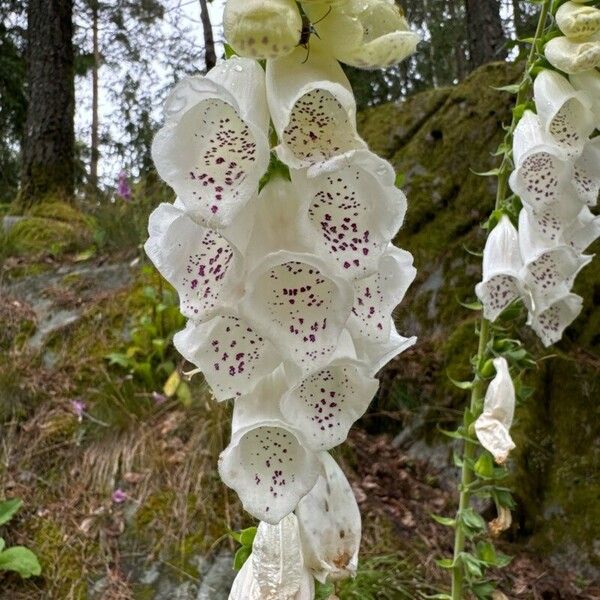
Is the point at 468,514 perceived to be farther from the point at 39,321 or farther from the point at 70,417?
the point at 39,321

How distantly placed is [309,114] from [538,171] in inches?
32.5

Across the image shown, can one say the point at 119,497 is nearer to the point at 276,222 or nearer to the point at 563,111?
the point at 563,111

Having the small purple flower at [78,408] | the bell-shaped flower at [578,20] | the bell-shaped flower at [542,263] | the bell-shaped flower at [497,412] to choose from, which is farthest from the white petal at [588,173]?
the small purple flower at [78,408]

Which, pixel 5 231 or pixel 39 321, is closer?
pixel 39 321

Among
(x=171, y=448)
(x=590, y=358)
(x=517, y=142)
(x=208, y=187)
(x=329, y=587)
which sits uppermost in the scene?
(x=208, y=187)

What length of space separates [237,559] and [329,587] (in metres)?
0.13

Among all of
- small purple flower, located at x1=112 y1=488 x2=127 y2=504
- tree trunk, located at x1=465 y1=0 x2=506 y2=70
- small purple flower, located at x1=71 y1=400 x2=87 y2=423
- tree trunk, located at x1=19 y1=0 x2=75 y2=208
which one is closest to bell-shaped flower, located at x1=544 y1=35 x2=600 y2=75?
small purple flower, located at x1=112 y1=488 x2=127 y2=504

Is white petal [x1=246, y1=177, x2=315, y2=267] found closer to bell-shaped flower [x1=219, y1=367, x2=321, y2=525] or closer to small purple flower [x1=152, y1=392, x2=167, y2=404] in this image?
bell-shaped flower [x1=219, y1=367, x2=321, y2=525]

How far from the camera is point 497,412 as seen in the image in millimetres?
1390

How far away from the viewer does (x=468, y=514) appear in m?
1.38

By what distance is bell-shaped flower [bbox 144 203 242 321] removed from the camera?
2.27ft

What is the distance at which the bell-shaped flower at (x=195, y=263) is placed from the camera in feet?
2.27

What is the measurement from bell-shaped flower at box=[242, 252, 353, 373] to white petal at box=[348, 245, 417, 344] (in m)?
0.07

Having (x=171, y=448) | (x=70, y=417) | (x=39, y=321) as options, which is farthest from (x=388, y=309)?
(x=39, y=321)
